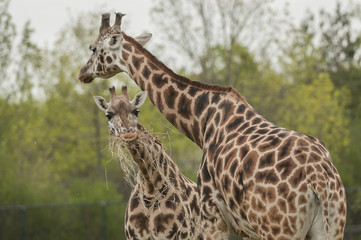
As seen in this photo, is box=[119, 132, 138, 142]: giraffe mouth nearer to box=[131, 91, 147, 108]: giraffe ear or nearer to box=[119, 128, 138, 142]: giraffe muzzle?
box=[119, 128, 138, 142]: giraffe muzzle

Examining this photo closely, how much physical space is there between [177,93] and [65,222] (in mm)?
11246

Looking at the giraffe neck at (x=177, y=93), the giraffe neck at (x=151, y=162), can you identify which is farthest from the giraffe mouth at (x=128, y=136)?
the giraffe neck at (x=177, y=93)

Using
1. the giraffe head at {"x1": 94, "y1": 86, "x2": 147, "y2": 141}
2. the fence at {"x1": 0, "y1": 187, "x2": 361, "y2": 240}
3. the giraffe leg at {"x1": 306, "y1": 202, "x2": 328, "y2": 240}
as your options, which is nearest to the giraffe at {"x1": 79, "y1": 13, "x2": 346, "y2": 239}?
the giraffe leg at {"x1": 306, "y1": 202, "x2": 328, "y2": 240}

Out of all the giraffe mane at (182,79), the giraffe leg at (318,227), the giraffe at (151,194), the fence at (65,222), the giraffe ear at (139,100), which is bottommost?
the fence at (65,222)

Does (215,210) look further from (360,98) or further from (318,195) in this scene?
(360,98)

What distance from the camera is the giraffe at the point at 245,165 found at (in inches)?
187

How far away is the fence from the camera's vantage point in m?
16.1

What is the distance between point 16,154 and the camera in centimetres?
2197

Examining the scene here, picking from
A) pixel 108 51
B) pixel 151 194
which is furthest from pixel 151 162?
pixel 108 51

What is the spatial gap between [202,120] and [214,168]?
86 centimetres

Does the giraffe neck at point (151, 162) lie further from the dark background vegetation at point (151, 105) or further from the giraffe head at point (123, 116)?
the dark background vegetation at point (151, 105)

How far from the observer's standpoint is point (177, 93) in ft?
21.8

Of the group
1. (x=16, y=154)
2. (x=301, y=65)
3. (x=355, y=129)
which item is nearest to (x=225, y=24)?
(x=301, y=65)

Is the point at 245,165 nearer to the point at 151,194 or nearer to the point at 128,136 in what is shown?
the point at 128,136
